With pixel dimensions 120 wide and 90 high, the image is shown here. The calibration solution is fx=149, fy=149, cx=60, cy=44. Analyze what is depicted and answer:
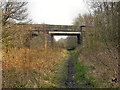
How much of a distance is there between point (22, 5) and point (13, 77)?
697 cm

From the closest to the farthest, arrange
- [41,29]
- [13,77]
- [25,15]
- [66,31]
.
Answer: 1. [13,77]
2. [25,15]
3. [41,29]
4. [66,31]

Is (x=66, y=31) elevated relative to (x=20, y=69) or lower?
elevated

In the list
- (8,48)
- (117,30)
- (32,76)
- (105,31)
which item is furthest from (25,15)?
(117,30)

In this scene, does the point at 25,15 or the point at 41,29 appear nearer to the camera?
the point at 25,15

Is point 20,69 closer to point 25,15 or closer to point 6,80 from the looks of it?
point 6,80

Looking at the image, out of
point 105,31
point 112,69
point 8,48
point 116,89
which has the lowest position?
point 116,89

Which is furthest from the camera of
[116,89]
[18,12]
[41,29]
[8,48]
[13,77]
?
[41,29]

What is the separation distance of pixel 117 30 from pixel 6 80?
5798mm

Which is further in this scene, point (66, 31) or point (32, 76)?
point (66, 31)

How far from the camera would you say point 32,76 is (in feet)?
26.7

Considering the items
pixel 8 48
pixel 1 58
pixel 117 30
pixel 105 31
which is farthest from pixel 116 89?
pixel 8 48

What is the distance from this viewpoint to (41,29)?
21.4 meters

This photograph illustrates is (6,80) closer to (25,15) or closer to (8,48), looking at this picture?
(8,48)

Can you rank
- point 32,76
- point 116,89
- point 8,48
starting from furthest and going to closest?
point 8,48
point 32,76
point 116,89
